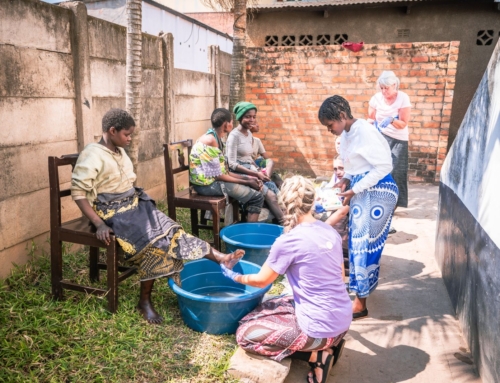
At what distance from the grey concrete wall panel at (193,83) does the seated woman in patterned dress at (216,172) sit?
2.13m

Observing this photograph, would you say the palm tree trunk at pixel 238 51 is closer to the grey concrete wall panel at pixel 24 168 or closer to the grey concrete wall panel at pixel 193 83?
the grey concrete wall panel at pixel 193 83

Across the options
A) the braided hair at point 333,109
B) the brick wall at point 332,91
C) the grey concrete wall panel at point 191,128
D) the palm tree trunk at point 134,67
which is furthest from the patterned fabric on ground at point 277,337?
the brick wall at point 332,91

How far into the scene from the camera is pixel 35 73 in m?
3.59

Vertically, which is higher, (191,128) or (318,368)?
(191,128)

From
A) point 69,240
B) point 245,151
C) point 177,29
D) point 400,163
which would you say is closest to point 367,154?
point 245,151

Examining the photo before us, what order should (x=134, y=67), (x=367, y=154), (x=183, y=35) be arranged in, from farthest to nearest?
(x=183, y=35) → (x=134, y=67) → (x=367, y=154)

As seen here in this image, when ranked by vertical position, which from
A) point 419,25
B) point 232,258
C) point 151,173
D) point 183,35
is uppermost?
point 183,35

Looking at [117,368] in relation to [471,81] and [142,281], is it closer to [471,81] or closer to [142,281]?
[142,281]

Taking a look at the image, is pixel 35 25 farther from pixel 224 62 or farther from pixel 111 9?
pixel 111 9

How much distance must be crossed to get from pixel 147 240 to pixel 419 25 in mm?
9131

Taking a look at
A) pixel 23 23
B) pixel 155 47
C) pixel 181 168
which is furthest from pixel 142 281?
pixel 155 47

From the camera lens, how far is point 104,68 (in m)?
4.56

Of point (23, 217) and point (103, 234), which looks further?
point (23, 217)

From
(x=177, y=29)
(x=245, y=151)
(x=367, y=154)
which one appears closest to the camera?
(x=367, y=154)
